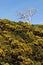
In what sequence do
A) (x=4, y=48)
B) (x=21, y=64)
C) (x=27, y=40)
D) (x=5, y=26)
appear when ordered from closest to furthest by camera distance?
(x=21, y=64) < (x=4, y=48) < (x=27, y=40) < (x=5, y=26)

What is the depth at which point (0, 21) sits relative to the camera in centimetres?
1956

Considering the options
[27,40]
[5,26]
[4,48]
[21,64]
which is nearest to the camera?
[21,64]

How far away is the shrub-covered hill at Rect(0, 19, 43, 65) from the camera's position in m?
15.0

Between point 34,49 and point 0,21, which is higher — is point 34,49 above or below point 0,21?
below

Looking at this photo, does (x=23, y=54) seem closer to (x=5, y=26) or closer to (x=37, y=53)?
(x=37, y=53)

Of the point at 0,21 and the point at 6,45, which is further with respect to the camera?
the point at 0,21

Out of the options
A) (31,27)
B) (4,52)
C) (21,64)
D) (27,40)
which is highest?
(31,27)

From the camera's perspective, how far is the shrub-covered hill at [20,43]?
15.0 m

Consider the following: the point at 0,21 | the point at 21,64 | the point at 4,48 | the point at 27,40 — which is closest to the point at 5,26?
the point at 0,21

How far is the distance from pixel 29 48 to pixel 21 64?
5.54 ft

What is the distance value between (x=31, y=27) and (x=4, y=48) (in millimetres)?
4145

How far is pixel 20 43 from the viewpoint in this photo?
635 inches

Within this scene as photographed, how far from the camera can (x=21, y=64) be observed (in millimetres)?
14461

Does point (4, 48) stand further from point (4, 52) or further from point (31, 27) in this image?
point (31, 27)
